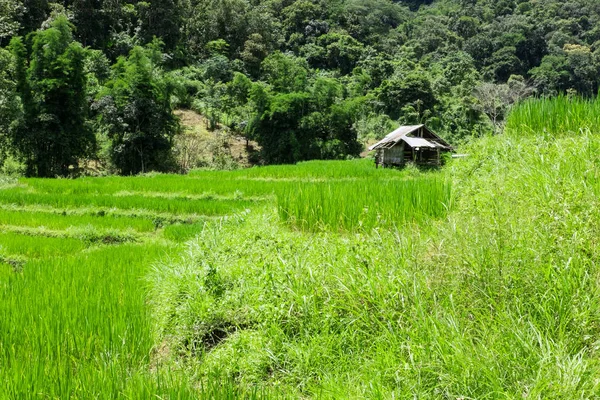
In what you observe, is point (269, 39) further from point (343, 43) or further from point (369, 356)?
point (369, 356)

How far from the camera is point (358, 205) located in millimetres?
5270

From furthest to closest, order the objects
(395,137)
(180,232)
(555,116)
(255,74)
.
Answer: (255,74) < (395,137) < (180,232) < (555,116)

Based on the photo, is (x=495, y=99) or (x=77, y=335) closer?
(x=77, y=335)

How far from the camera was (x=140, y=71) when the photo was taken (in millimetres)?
21203

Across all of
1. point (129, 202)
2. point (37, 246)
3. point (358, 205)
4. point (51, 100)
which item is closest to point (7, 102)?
point (51, 100)

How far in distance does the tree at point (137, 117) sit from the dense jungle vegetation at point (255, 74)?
68mm

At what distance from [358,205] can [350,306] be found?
2.27 meters

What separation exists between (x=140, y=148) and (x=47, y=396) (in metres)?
20.9

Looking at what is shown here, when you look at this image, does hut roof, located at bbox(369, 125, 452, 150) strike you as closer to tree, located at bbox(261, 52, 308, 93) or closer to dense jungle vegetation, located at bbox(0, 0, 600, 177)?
dense jungle vegetation, located at bbox(0, 0, 600, 177)

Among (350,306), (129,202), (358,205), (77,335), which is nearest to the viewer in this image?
(350,306)

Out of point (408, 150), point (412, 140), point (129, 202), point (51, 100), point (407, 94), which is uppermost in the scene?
point (407, 94)

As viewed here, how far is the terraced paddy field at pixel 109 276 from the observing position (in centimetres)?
255

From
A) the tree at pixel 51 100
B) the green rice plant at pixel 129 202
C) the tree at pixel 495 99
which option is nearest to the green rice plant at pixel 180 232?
the green rice plant at pixel 129 202

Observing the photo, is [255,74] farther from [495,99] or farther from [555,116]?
[555,116]
